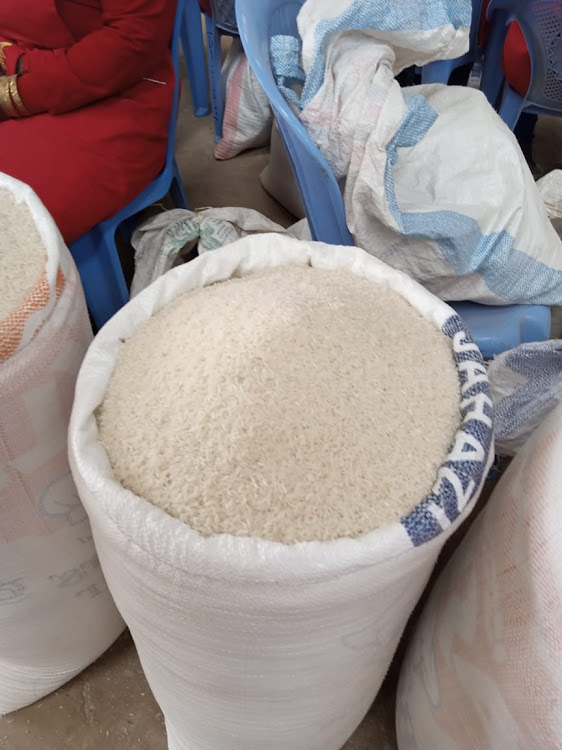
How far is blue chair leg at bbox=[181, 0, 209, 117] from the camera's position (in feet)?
6.89

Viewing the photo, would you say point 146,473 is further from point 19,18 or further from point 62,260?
point 19,18

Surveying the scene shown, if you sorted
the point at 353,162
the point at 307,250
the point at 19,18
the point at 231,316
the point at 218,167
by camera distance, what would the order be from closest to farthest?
the point at 231,316, the point at 307,250, the point at 353,162, the point at 19,18, the point at 218,167

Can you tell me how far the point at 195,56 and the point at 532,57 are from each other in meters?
1.29

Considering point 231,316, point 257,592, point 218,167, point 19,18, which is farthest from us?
point 218,167

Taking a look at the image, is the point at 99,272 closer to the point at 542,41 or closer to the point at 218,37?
the point at 218,37

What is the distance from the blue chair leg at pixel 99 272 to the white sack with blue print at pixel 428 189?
1.90 feet

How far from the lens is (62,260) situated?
0.62 m

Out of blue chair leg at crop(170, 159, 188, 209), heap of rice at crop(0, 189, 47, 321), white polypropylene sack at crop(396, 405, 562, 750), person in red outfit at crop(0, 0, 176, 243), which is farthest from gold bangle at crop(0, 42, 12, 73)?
white polypropylene sack at crop(396, 405, 562, 750)

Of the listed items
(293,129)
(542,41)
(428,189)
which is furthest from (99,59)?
(542,41)

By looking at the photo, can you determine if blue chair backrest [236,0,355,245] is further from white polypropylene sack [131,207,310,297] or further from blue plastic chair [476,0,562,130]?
blue plastic chair [476,0,562,130]

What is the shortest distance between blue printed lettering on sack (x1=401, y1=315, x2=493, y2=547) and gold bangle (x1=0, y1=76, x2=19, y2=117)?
110 cm

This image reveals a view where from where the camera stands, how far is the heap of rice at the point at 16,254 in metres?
0.57

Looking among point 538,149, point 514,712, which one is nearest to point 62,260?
point 514,712

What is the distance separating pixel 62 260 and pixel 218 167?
5.43 ft
